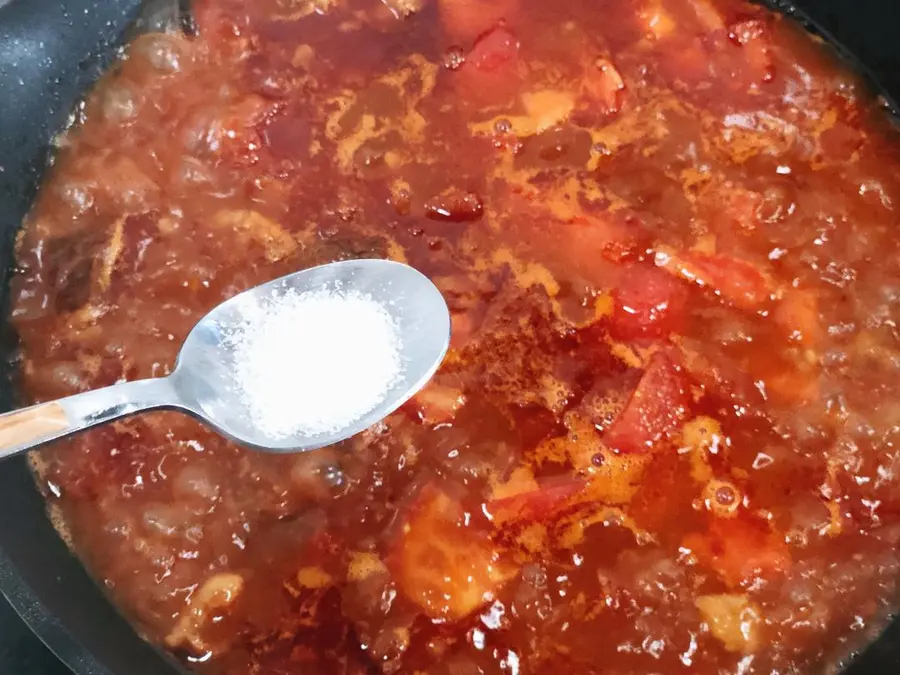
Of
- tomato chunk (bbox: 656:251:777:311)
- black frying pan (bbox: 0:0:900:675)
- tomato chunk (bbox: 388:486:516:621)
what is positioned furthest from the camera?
tomato chunk (bbox: 656:251:777:311)

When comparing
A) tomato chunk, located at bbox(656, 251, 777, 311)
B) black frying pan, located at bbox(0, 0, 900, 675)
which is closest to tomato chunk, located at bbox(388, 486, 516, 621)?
black frying pan, located at bbox(0, 0, 900, 675)

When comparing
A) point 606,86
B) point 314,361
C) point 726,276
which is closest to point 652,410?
point 726,276

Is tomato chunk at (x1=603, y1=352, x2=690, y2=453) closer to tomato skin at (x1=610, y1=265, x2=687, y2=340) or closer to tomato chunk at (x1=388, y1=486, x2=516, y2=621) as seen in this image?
tomato skin at (x1=610, y1=265, x2=687, y2=340)

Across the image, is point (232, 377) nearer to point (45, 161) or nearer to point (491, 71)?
point (45, 161)

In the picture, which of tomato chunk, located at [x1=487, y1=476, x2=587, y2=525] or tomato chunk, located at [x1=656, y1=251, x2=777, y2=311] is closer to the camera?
tomato chunk, located at [x1=487, y1=476, x2=587, y2=525]

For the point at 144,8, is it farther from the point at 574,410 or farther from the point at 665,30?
the point at 574,410

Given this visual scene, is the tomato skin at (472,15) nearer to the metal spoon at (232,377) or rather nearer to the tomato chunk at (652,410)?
the metal spoon at (232,377)

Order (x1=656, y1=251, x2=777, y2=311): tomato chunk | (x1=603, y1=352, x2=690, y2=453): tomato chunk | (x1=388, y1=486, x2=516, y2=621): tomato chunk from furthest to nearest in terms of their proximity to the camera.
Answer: (x1=656, y1=251, x2=777, y2=311): tomato chunk, (x1=603, y1=352, x2=690, y2=453): tomato chunk, (x1=388, y1=486, x2=516, y2=621): tomato chunk
